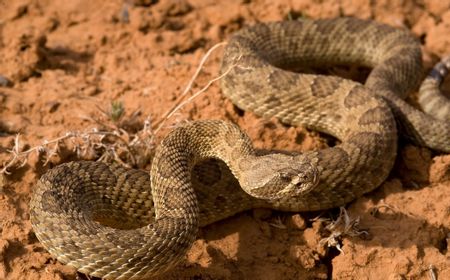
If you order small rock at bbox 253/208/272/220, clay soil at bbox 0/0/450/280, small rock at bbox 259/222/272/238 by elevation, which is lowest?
small rock at bbox 259/222/272/238

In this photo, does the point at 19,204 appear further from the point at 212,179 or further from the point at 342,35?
the point at 342,35

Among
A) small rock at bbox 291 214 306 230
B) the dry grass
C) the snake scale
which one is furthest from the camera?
small rock at bbox 291 214 306 230

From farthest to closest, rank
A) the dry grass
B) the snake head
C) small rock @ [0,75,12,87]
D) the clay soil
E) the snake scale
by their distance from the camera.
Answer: small rock @ [0,75,12,87] → the dry grass → the clay soil → the snake head → the snake scale

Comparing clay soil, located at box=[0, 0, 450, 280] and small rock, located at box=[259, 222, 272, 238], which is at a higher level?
clay soil, located at box=[0, 0, 450, 280]

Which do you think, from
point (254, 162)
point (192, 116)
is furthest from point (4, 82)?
point (254, 162)

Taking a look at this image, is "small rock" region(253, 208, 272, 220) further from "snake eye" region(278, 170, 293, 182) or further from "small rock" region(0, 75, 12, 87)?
"small rock" region(0, 75, 12, 87)

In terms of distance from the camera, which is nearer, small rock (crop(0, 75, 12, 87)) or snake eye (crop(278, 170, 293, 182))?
snake eye (crop(278, 170, 293, 182))

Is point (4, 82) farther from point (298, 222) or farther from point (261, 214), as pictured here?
point (298, 222)

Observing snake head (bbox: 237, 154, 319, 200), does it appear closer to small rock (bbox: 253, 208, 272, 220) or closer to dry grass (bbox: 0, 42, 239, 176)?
small rock (bbox: 253, 208, 272, 220)

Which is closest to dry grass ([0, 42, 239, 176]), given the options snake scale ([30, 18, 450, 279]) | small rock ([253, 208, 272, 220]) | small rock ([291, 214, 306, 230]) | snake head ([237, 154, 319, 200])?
snake scale ([30, 18, 450, 279])
